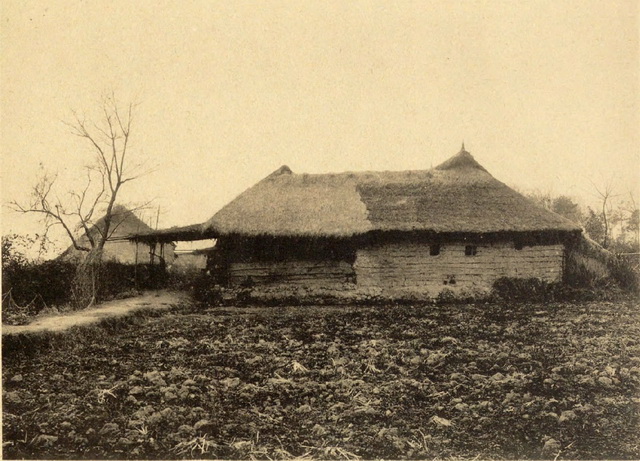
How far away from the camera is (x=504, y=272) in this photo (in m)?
14.7

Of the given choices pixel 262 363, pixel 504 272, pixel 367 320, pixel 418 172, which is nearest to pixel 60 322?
pixel 262 363

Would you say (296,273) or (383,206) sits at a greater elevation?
(383,206)

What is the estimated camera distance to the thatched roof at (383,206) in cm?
1441

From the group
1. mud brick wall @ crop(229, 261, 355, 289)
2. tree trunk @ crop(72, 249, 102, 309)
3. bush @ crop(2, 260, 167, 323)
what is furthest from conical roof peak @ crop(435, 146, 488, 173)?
tree trunk @ crop(72, 249, 102, 309)

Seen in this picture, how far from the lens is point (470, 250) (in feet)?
48.4

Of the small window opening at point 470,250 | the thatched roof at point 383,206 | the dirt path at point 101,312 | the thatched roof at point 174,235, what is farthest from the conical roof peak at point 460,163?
the dirt path at point 101,312

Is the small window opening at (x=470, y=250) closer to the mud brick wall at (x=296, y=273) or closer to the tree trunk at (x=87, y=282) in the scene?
the mud brick wall at (x=296, y=273)

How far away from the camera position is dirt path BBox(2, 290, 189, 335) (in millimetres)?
8172

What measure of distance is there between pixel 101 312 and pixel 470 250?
366 inches

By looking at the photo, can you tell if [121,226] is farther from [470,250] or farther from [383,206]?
[470,250]

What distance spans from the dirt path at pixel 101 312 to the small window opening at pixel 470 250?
25.2ft

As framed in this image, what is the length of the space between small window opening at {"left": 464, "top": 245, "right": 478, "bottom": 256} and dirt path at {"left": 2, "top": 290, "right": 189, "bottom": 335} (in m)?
7.69

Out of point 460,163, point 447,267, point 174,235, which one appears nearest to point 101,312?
point 174,235

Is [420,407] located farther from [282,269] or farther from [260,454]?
[282,269]
